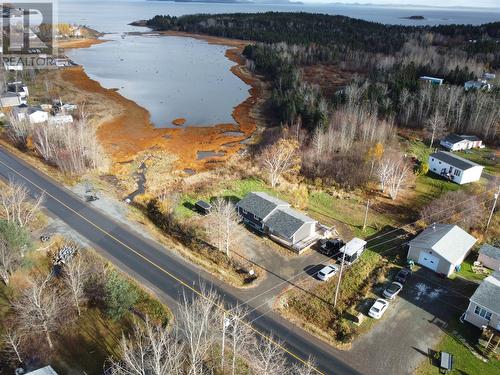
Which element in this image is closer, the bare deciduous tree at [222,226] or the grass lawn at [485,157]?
the bare deciduous tree at [222,226]

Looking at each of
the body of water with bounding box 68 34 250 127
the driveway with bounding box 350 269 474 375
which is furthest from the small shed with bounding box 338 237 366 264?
the body of water with bounding box 68 34 250 127

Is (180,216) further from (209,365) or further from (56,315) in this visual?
(209,365)

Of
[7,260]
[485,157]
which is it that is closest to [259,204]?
[7,260]

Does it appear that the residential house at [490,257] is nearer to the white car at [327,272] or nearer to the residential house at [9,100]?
the white car at [327,272]

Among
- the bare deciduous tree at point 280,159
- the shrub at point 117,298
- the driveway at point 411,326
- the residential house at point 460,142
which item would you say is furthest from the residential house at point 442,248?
the residential house at point 460,142

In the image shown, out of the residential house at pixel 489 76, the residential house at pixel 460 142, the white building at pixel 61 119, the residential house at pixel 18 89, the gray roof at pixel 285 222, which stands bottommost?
the gray roof at pixel 285 222

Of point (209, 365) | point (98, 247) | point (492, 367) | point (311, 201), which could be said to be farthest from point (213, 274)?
point (492, 367)

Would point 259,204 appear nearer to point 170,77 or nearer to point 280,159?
point 280,159
